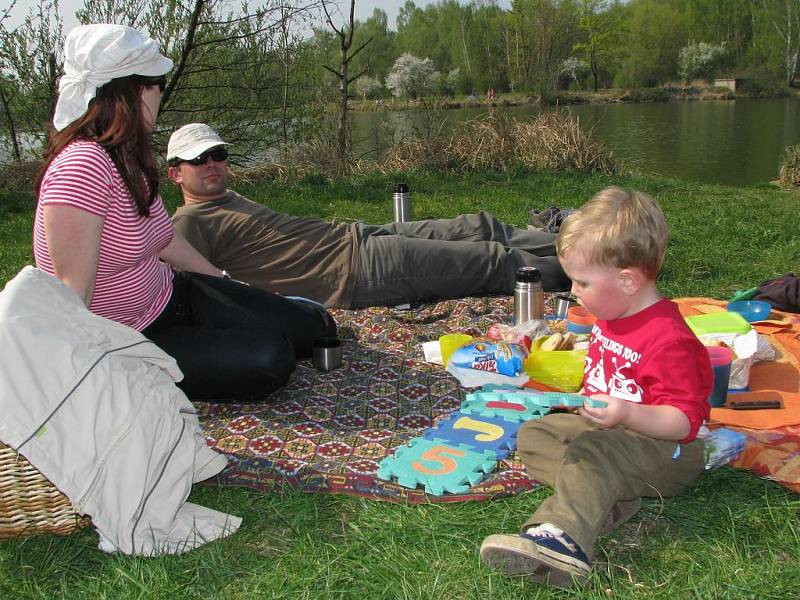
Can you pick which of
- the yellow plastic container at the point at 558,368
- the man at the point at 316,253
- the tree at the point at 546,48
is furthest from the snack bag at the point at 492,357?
the tree at the point at 546,48

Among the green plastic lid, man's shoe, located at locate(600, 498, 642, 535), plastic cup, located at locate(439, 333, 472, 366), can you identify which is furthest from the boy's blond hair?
plastic cup, located at locate(439, 333, 472, 366)

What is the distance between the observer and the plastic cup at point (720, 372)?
9.39ft

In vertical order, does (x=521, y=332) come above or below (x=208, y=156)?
below

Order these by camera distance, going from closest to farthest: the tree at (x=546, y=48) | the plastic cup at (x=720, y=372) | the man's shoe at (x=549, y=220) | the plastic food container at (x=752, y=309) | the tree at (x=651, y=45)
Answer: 1. the plastic cup at (x=720, y=372)
2. the plastic food container at (x=752, y=309)
3. the man's shoe at (x=549, y=220)
4. the tree at (x=546, y=48)
5. the tree at (x=651, y=45)

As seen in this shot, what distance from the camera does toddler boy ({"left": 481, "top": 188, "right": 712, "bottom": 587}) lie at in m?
1.94

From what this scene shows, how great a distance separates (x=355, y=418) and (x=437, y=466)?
1.87 ft

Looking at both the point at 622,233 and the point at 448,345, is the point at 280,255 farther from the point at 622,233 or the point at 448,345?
the point at 622,233

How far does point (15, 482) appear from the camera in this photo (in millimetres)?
2125

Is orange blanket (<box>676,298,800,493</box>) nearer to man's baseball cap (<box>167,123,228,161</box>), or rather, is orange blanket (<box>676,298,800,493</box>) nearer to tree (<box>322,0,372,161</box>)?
man's baseball cap (<box>167,123,228,161</box>)

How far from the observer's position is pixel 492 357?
3.24 metres

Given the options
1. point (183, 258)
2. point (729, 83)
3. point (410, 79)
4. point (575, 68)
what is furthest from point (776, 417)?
point (729, 83)

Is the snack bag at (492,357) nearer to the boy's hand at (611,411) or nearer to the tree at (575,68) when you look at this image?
the boy's hand at (611,411)

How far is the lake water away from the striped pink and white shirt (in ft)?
26.7

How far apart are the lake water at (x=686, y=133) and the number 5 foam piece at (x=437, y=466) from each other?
8.56m
